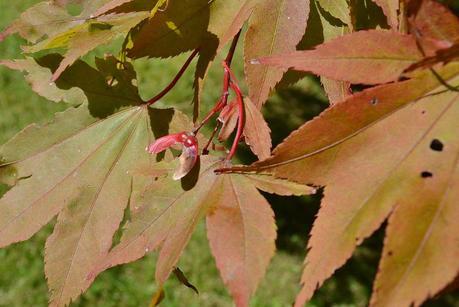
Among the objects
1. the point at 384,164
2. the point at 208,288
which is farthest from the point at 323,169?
the point at 208,288

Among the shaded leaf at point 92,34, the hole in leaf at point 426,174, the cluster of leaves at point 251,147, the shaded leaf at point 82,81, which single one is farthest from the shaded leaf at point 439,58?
the shaded leaf at point 82,81

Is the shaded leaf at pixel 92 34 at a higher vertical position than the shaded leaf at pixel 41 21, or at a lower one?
higher

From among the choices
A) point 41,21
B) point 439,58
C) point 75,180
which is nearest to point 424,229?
point 439,58

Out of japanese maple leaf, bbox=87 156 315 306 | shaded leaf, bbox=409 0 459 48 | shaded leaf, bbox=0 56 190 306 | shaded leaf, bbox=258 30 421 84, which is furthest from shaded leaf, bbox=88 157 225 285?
shaded leaf, bbox=409 0 459 48

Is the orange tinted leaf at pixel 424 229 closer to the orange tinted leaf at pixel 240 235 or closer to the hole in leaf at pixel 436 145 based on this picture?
the hole in leaf at pixel 436 145

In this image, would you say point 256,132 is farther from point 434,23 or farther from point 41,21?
point 41,21

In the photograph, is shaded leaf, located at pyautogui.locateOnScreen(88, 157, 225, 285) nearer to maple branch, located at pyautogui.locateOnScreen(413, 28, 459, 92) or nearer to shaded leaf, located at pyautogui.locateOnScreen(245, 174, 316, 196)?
shaded leaf, located at pyautogui.locateOnScreen(245, 174, 316, 196)

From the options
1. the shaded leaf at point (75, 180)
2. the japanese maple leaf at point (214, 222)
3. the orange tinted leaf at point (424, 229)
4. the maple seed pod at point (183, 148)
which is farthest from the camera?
the shaded leaf at point (75, 180)
